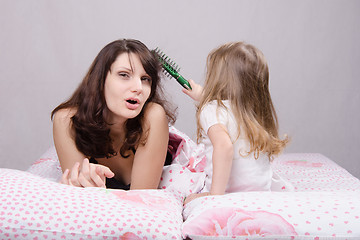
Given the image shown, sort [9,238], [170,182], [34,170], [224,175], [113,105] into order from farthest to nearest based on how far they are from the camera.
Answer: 1. [34,170]
2. [170,182]
3. [113,105]
4. [224,175]
5. [9,238]

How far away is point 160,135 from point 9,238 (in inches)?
26.0

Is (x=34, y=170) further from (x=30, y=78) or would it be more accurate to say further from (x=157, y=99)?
(x=30, y=78)

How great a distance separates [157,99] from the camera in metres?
1.71

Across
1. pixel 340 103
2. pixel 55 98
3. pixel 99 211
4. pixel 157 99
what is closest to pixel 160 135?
pixel 157 99

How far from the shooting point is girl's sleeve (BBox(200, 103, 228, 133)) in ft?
4.80

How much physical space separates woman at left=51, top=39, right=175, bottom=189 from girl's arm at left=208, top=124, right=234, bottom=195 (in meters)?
0.27

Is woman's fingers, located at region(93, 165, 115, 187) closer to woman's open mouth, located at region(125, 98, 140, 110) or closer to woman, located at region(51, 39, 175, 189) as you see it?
woman, located at region(51, 39, 175, 189)

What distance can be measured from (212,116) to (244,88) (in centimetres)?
15

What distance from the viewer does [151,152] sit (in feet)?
5.28

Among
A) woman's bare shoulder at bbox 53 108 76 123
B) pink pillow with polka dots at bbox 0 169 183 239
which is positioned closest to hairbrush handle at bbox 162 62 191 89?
woman's bare shoulder at bbox 53 108 76 123

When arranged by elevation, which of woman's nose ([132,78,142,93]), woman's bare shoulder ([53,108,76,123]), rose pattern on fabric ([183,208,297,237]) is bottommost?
rose pattern on fabric ([183,208,297,237])

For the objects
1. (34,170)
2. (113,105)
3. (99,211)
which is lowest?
(34,170)

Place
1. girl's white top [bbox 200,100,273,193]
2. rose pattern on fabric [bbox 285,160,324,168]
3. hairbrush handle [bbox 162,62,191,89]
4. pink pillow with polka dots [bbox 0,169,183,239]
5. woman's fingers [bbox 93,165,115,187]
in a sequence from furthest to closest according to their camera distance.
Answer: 1. rose pattern on fabric [bbox 285,160,324,168]
2. hairbrush handle [bbox 162,62,191,89]
3. girl's white top [bbox 200,100,273,193]
4. woman's fingers [bbox 93,165,115,187]
5. pink pillow with polka dots [bbox 0,169,183,239]

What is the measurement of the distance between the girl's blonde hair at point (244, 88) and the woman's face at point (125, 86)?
20cm
